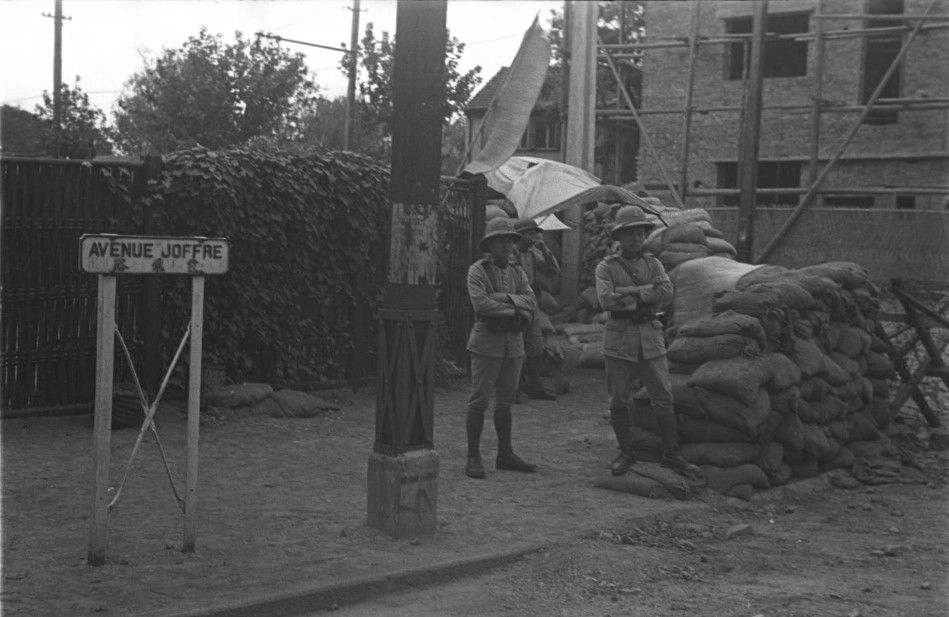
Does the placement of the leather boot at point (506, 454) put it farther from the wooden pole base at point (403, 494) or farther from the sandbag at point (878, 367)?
the sandbag at point (878, 367)

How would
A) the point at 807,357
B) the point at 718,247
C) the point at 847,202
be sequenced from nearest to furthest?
1. the point at 807,357
2. the point at 718,247
3. the point at 847,202

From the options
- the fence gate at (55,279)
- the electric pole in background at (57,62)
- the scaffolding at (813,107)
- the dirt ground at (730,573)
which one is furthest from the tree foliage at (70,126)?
the dirt ground at (730,573)

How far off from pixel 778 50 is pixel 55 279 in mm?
22835

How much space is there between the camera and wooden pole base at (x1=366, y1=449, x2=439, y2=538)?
6496mm

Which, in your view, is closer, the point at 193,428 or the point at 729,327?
the point at 193,428

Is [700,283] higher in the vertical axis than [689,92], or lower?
lower

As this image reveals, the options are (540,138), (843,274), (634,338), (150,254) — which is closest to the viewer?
(150,254)

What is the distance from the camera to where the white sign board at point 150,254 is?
5559 mm

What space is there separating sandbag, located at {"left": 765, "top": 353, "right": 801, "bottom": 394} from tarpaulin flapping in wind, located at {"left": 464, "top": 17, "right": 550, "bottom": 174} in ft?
9.66

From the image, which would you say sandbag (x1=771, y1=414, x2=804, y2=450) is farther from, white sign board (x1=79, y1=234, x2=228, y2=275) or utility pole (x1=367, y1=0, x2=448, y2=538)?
white sign board (x1=79, y1=234, x2=228, y2=275)

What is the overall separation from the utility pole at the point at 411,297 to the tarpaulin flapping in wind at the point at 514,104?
9.44ft

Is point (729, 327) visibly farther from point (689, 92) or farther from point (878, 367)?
point (689, 92)

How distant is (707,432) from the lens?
8.41 m

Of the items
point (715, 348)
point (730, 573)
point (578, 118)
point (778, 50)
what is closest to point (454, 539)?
point (730, 573)
